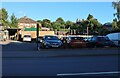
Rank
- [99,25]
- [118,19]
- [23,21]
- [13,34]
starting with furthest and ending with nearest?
[23,21]
[99,25]
[13,34]
[118,19]

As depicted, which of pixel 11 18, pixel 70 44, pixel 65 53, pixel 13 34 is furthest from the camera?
pixel 11 18

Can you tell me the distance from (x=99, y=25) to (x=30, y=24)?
1627 inches

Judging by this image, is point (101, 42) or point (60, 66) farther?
point (101, 42)

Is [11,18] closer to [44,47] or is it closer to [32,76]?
[44,47]

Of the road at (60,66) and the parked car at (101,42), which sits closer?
the road at (60,66)

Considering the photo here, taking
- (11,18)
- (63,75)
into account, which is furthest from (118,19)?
(63,75)

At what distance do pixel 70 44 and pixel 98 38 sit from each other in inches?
124

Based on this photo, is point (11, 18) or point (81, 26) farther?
point (81, 26)

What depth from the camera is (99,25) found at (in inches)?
4067

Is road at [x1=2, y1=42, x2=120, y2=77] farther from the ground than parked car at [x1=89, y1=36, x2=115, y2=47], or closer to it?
closer to it

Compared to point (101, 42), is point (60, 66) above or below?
A: below

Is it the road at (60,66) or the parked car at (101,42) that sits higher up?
the parked car at (101,42)

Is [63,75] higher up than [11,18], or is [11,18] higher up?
[11,18]

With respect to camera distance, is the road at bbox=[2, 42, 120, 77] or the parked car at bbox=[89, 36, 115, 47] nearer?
the road at bbox=[2, 42, 120, 77]
